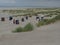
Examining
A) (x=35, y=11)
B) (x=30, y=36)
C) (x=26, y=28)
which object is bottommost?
(x=30, y=36)

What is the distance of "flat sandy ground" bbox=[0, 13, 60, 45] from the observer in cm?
233

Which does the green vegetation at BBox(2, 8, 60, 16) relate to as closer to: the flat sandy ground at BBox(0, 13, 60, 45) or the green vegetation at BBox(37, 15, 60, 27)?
the green vegetation at BBox(37, 15, 60, 27)

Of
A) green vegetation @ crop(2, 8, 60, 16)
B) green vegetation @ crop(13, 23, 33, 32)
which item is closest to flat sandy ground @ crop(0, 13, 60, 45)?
green vegetation @ crop(13, 23, 33, 32)

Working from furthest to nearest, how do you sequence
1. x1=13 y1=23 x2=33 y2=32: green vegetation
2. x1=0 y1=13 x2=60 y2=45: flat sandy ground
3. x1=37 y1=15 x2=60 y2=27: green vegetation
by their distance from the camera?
x1=37 y1=15 x2=60 y2=27: green vegetation
x1=13 y1=23 x2=33 y2=32: green vegetation
x1=0 y1=13 x2=60 y2=45: flat sandy ground

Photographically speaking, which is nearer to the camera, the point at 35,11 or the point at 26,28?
the point at 26,28

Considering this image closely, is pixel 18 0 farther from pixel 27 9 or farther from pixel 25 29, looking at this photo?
pixel 25 29

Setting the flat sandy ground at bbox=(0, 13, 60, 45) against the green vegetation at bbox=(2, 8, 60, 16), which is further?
the green vegetation at bbox=(2, 8, 60, 16)

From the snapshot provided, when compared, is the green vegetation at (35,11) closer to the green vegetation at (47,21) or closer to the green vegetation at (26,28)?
the green vegetation at (47,21)

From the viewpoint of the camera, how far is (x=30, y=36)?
8.09 feet

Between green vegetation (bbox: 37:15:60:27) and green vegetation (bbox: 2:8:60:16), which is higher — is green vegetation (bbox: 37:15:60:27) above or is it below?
below

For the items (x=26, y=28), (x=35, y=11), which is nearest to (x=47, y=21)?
(x=35, y=11)

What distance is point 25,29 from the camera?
2488 millimetres

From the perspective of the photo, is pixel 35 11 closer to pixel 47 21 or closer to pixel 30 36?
pixel 47 21

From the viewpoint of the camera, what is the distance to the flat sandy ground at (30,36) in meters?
2.33
